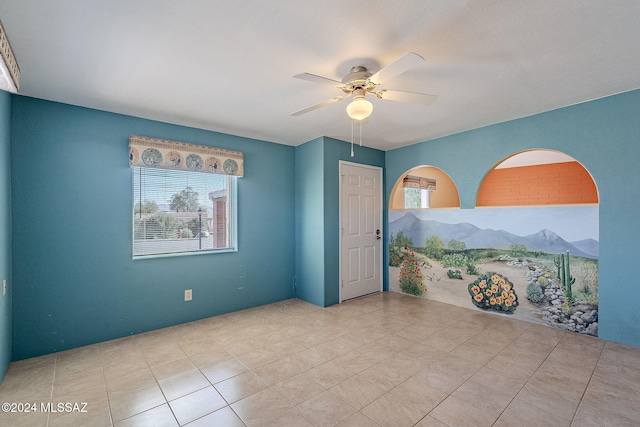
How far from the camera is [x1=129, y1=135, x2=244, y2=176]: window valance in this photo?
10.1ft

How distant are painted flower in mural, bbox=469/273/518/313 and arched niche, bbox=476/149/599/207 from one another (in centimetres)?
164

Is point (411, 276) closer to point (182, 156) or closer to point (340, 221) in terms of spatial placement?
point (340, 221)

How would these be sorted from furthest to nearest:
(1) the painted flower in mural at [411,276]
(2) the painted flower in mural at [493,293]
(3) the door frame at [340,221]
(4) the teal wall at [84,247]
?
(1) the painted flower in mural at [411,276] → (3) the door frame at [340,221] → (2) the painted flower in mural at [493,293] → (4) the teal wall at [84,247]

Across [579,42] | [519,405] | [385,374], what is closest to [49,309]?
[385,374]

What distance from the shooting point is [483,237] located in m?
3.74

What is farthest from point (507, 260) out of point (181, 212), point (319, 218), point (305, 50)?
point (181, 212)

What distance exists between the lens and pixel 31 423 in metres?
1.75

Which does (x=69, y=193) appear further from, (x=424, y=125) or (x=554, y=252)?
(x=554, y=252)

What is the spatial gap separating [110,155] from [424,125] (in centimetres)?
356

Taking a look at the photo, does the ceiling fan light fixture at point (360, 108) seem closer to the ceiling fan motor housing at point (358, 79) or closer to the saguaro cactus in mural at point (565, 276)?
the ceiling fan motor housing at point (358, 79)

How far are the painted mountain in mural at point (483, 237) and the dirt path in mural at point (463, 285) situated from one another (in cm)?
29

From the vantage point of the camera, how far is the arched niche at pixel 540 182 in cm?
501

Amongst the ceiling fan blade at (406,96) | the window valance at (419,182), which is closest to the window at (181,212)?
the ceiling fan blade at (406,96)

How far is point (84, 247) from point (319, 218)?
2.64 meters
